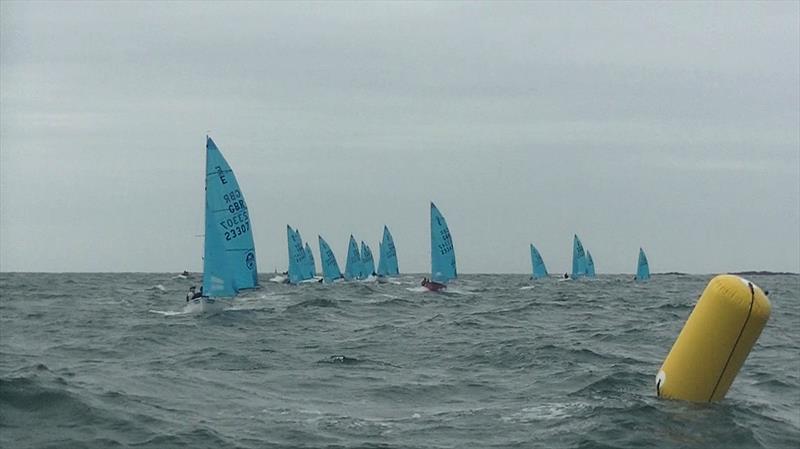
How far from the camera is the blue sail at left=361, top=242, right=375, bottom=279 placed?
245ft

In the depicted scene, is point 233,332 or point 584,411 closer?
point 584,411

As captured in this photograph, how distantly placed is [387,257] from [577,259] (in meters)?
22.6

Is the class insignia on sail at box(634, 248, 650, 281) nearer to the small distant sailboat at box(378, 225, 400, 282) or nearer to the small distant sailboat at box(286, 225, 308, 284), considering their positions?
the small distant sailboat at box(378, 225, 400, 282)

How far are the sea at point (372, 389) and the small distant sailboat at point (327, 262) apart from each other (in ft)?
153

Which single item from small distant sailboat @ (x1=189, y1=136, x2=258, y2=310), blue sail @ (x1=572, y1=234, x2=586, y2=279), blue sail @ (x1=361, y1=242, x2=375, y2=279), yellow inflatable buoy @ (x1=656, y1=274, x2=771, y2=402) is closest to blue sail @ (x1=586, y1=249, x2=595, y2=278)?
blue sail @ (x1=572, y1=234, x2=586, y2=279)

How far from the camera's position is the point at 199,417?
9898mm

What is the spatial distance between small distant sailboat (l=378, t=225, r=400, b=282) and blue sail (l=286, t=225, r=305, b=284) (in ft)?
22.3

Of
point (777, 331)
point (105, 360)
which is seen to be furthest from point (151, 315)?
point (777, 331)

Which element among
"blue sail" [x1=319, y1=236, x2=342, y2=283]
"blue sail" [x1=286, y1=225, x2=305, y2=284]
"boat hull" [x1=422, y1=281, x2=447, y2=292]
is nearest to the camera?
"boat hull" [x1=422, y1=281, x2=447, y2=292]

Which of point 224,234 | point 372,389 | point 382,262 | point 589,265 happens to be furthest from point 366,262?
point 372,389

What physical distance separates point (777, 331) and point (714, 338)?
1375 cm

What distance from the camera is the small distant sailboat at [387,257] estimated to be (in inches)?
2805

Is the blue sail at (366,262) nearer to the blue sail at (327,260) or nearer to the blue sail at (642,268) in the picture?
the blue sail at (327,260)

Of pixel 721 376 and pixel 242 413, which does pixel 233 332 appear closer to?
pixel 242 413
